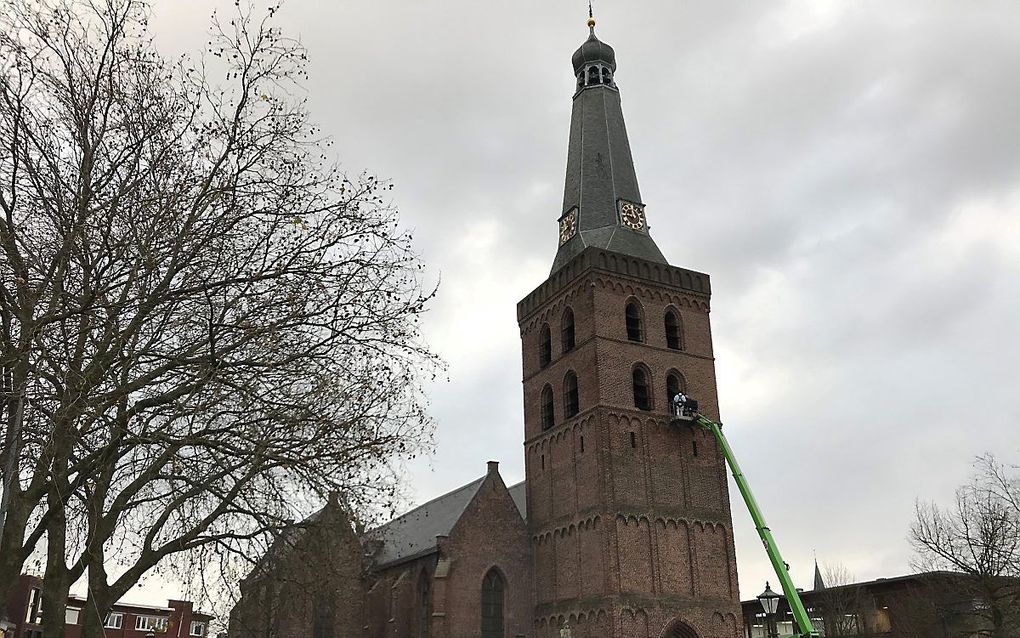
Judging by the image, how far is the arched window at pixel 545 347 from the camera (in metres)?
38.5

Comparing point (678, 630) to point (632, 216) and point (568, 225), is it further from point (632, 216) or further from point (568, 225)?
point (568, 225)

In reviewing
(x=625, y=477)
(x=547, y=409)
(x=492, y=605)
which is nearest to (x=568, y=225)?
(x=547, y=409)

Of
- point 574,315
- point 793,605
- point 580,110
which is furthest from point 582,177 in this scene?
point 793,605

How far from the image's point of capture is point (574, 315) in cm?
3653

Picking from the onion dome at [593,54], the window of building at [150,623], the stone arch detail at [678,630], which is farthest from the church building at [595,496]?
the window of building at [150,623]

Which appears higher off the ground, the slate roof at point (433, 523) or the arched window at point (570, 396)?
the arched window at point (570, 396)

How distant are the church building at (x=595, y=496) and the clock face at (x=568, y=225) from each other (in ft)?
0.36

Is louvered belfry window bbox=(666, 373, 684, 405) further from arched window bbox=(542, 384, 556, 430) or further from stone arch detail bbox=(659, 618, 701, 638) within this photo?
stone arch detail bbox=(659, 618, 701, 638)

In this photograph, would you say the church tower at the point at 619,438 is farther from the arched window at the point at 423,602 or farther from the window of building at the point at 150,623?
the window of building at the point at 150,623

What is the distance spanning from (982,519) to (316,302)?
33975 mm

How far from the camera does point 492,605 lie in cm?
3428

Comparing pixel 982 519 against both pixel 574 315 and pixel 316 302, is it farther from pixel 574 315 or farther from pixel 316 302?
pixel 316 302

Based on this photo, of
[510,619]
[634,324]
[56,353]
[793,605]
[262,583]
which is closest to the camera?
[56,353]

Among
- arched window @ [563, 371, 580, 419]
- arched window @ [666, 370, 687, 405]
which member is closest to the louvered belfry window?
arched window @ [666, 370, 687, 405]
